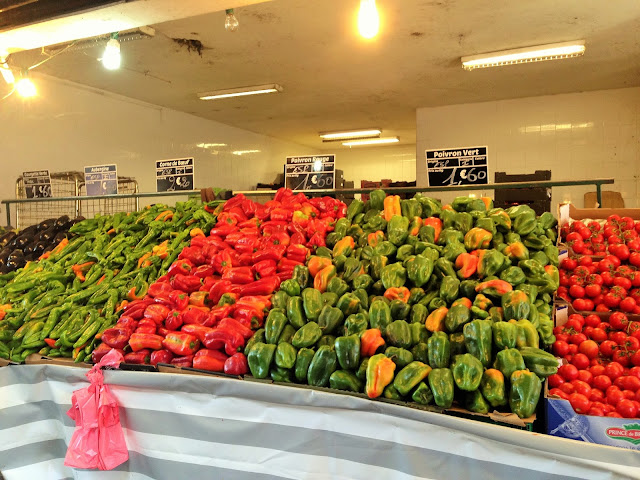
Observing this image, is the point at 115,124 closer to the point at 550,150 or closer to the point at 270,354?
the point at 270,354

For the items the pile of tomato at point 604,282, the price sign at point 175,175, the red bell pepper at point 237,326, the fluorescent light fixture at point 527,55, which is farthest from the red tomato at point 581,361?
the fluorescent light fixture at point 527,55

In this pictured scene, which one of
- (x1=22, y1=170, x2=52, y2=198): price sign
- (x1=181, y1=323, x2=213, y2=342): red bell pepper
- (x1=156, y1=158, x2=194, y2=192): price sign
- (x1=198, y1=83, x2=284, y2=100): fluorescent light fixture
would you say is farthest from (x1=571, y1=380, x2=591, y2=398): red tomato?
(x1=198, y1=83, x2=284, y2=100): fluorescent light fixture

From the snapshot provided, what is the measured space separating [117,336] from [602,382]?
249cm

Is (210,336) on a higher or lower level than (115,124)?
lower

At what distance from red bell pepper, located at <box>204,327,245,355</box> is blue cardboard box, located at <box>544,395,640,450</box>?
1.41 m

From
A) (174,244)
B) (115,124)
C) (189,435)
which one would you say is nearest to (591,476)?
(189,435)

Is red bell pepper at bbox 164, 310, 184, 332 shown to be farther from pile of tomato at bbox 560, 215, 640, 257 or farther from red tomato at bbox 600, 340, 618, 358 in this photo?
pile of tomato at bbox 560, 215, 640, 257

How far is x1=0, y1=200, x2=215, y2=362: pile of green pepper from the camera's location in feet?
9.24

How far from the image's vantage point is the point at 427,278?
248 cm

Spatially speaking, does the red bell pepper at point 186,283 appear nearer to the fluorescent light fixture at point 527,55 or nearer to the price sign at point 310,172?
the price sign at point 310,172

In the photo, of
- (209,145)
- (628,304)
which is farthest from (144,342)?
(209,145)

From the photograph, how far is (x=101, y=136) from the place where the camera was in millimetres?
8156

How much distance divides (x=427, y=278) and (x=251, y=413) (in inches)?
43.7

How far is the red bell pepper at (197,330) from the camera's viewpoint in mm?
2443
